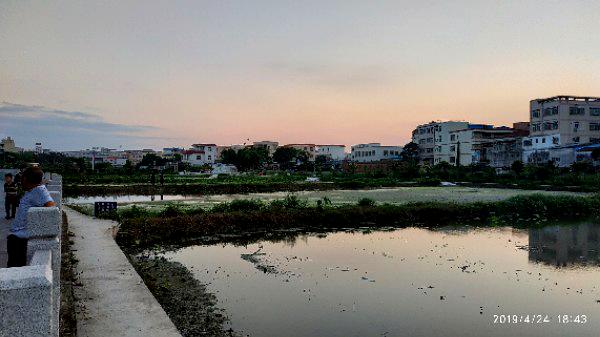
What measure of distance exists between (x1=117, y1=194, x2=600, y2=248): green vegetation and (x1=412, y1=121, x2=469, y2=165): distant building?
170 feet

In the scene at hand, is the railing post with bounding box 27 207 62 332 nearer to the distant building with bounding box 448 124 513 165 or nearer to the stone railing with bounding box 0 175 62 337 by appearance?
the stone railing with bounding box 0 175 62 337

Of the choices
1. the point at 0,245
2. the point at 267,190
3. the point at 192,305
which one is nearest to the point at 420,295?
the point at 192,305

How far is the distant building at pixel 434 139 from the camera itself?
81188 millimetres

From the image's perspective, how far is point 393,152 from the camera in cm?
10325

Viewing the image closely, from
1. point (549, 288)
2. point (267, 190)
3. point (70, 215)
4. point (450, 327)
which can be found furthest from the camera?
point (267, 190)

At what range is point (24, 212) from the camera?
5766 mm

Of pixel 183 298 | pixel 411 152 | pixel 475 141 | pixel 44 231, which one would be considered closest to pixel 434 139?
pixel 411 152

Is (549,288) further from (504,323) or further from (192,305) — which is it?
Answer: (192,305)

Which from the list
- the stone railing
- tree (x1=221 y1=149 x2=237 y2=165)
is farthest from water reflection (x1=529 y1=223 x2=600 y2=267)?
tree (x1=221 y1=149 x2=237 y2=165)

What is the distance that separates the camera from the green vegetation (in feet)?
60.4

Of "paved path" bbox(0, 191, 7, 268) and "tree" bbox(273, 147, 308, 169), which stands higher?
"tree" bbox(273, 147, 308, 169)

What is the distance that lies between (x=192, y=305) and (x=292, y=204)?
47.0 ft

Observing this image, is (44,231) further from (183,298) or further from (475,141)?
(475,141)

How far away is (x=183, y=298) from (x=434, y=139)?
81.2 metres
